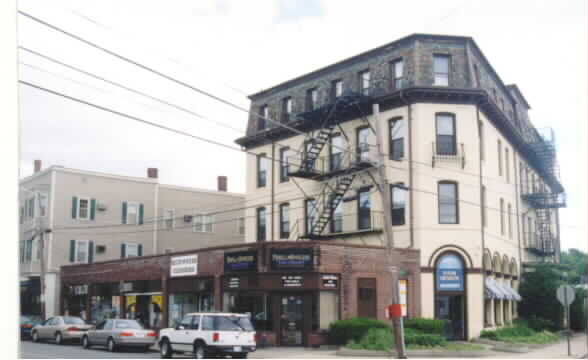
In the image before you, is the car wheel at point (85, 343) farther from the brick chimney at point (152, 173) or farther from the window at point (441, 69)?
the brick chimney at point (152, 173)

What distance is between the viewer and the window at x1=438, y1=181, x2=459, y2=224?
3188 cm

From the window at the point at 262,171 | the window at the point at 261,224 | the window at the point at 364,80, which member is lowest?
the window at the point at 261,224

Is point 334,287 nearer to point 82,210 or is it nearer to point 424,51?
point 424,51

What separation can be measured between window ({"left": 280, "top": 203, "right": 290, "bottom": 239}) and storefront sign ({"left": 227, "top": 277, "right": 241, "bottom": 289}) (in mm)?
7541

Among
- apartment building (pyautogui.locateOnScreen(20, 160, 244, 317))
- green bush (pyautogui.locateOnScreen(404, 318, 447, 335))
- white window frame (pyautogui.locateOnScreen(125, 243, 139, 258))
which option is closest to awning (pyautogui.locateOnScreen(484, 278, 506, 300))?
green bush (pyautogui.locateOnScreen(404, 318, 447, 335))

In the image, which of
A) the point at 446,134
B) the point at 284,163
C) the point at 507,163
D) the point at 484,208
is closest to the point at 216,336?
the point at 446,134

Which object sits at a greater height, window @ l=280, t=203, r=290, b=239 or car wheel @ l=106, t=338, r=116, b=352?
window @ l=280, t=203, r=290, b=239

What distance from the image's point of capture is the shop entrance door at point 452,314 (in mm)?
31203

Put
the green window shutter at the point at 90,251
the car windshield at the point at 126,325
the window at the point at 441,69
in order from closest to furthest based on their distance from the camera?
the car windshield at the point at 126,325
the window at the point at 441,69
the green window shutter at the point at 90,251

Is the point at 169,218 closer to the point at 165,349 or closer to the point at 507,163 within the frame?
the point at 507,163

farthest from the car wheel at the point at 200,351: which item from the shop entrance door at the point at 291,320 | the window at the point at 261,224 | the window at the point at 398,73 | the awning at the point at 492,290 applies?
the window at the point at 261,224

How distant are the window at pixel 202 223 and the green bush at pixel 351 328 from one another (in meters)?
25.9

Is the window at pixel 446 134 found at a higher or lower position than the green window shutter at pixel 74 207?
higher

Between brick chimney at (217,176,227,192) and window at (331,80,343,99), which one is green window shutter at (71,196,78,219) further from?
window at (331,80,343,99)
